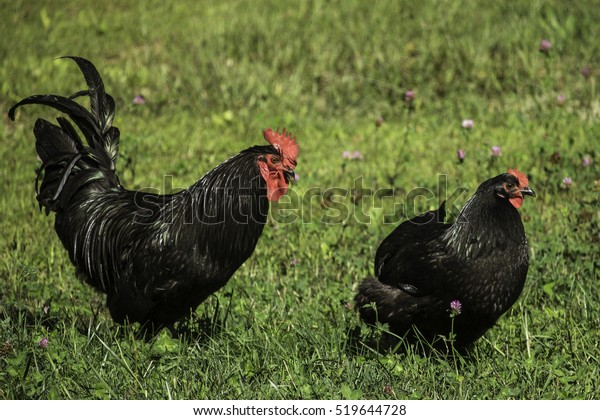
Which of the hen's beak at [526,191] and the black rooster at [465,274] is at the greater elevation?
the hen's beak at [526,191]

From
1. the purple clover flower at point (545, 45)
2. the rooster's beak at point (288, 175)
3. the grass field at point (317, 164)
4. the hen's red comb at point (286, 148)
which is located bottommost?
the grass field at point (317, 164)

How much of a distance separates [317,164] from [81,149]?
123 inches

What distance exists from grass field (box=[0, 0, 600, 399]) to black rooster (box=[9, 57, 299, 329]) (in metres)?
0.32

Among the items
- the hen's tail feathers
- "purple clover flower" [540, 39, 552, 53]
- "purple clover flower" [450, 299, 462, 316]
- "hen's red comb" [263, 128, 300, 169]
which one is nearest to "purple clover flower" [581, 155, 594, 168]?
"purple clover flower" [540, 39, 552, 53]

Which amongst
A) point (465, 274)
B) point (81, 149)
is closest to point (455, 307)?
point (465, 274)

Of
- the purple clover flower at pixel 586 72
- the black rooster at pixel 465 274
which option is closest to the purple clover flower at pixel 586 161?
the purple clover flower at pixel 586 72

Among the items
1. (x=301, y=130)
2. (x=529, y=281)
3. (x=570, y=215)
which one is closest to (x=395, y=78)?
(x=301, y=130)

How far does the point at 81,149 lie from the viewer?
4.99 metres

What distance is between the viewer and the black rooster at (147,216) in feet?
14.6

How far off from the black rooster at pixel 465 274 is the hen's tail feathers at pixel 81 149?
1915mm

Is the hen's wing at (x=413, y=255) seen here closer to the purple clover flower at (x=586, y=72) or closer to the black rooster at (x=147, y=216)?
the black rooster at (x=147, y=216)

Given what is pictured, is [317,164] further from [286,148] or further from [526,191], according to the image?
[526,191]

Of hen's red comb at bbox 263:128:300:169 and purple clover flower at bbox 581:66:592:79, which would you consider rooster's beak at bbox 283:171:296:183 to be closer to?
hen's red comb at bbox 263:128:300:169

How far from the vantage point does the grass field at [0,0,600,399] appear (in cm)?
433
